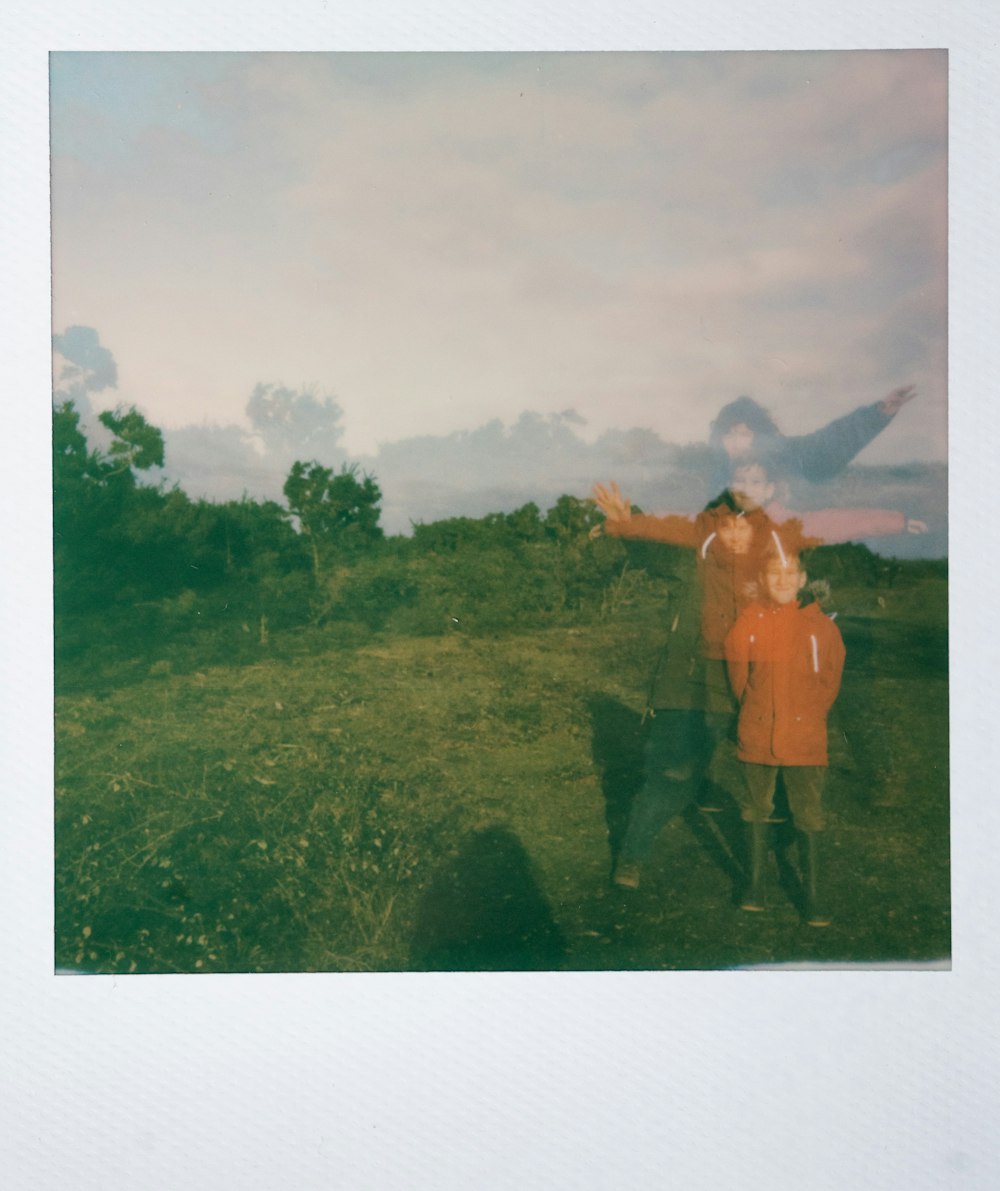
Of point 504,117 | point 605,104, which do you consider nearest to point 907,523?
point 605,104

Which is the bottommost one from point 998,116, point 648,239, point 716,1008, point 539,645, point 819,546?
point 716,1008

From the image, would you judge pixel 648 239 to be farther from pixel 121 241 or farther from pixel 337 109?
pixel 121 241

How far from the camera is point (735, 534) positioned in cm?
274

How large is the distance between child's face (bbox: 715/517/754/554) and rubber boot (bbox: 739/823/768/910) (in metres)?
0.94

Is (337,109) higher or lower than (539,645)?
higher

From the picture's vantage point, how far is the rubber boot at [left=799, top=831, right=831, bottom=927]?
8.98 ft

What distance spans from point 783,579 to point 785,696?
396 millimetres

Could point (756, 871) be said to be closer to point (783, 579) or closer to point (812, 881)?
point (812, 881)

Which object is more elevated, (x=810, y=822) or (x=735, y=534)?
(x=735, y=534)

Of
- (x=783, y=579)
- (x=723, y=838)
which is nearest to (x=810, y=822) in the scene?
(x=723, y=838)

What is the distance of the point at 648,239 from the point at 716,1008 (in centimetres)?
253

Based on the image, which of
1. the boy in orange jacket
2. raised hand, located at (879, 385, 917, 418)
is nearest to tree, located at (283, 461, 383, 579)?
the boy in orange jacket

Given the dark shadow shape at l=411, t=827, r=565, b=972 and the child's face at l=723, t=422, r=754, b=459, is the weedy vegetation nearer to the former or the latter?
the dark shadow shape at l=411, t=827, r=565, b=972

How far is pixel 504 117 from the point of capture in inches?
107
